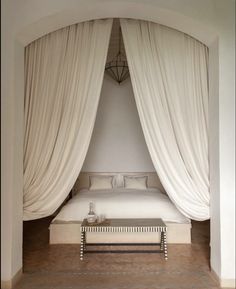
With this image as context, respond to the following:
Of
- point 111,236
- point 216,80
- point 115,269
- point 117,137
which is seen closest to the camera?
point 216,80

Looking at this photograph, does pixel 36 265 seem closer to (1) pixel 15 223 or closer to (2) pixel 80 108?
(1) pixel 15 223

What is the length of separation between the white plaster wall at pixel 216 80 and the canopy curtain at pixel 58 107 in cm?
23

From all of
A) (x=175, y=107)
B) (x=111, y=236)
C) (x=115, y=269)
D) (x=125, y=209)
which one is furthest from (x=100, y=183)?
(x=175, y=107)

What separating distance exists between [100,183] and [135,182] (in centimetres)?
73

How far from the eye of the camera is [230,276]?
9.00 feet

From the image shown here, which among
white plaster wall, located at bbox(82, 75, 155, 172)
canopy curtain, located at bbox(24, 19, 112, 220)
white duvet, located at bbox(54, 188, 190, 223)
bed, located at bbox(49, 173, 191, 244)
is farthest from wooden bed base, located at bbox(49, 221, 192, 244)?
white plaster wall, located at bbox(82, 75, 155, 172)

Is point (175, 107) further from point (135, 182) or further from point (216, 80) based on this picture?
point (135, 182)

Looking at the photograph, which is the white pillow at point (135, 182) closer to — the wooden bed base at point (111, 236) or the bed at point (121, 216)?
the bed at point (121, 216)

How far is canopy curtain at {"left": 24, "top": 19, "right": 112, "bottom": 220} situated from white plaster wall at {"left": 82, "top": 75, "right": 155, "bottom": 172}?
299cm

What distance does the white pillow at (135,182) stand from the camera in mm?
5695

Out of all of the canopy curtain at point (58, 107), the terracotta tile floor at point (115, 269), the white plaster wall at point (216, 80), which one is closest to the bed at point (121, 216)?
the terracotta tile floor at point (115, 269)

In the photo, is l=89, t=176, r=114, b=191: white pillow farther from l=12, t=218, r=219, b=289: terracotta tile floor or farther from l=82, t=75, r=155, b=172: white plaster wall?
l=12, t=218, r=219, b=289: terracotta tile floor

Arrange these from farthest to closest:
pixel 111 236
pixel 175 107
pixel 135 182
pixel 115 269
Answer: pixel 135 182, pixel 111 236, pixel 115 269, pixel 175 107

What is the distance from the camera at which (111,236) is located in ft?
Answer: 13.5
